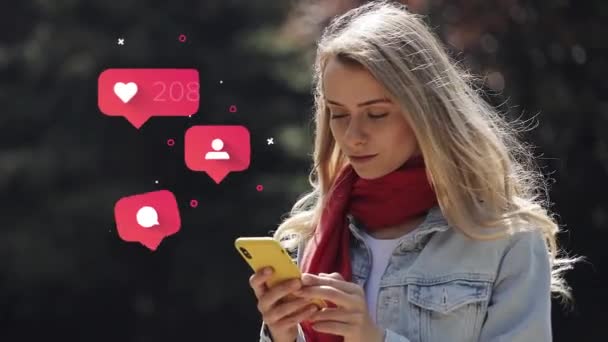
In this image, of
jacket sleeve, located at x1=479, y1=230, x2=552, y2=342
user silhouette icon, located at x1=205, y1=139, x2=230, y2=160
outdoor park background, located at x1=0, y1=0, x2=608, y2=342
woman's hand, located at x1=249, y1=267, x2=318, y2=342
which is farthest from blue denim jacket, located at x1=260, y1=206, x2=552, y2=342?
outdoor park background, located at x1=0, y1=0, x2=608, y2=342

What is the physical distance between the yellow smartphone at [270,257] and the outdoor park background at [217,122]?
2.61 m

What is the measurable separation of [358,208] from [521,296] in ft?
1.03

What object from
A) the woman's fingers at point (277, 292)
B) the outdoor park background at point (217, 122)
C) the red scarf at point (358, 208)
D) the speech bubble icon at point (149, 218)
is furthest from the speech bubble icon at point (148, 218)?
the woman's fingers at point (277, 292)

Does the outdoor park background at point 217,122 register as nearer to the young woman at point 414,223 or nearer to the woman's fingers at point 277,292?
the young woman at point 414,223

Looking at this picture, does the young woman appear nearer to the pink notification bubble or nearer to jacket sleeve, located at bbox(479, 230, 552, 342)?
jacket sleeve, located at bbox(479, 230, 552, 342)

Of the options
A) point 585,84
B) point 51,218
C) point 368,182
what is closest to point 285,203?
point 51,218

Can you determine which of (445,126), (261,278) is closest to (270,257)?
(261,278)

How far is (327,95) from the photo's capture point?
1.64m

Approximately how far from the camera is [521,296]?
1540mm

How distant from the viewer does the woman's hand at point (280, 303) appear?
1479mm

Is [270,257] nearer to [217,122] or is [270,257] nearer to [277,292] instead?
[277,292]

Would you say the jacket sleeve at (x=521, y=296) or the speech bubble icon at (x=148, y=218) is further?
the speech bubble icon at (x=148, y=218)

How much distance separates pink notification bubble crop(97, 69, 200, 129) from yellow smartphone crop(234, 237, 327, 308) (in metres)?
1.49

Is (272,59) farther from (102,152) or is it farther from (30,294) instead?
(30,294)
